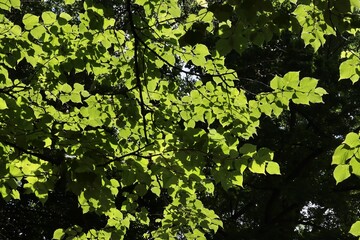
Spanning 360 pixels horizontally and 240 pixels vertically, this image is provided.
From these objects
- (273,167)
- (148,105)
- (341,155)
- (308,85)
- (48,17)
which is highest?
(48,17)

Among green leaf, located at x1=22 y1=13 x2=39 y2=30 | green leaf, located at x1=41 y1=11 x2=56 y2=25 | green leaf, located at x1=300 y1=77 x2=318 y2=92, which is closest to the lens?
green leaf, located at x1=300 y1=77 x2=318 y2=92

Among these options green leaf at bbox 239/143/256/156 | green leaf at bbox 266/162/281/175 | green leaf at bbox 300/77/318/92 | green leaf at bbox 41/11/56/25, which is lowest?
green leaf at bbox 266/162/281/175

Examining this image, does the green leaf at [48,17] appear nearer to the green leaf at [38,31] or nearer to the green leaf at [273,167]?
the green leaf at [38,31]

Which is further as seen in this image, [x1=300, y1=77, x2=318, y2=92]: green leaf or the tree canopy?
[x1=300, y1=77, x2=318, y2=92]: green leaf

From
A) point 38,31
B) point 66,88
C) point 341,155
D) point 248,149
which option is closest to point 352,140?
point 341,155

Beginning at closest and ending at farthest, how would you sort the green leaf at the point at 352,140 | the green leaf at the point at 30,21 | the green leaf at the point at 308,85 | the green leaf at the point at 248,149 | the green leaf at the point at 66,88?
the green leaf at the point at 352,140, the green leaf at the point at 248,149, the green leaf at the point at 308,85, the green leaf at the point at 30,21, the green leaf at the point at 66,88

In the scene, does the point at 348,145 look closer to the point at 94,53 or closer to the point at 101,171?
the point at 101,171

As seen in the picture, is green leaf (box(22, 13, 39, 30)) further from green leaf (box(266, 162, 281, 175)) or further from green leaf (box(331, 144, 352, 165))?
green leaf (box(331, 144, 352, 165))

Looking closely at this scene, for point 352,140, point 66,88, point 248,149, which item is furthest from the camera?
point 66,88

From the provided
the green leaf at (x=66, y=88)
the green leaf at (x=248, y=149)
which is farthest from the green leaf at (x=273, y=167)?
the green leaf at (x=66, y=88)

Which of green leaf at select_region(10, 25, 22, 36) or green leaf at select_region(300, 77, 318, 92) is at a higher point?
green leaf at select_region(10, 25, 22, 36)

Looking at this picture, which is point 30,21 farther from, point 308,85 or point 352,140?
point 352,140

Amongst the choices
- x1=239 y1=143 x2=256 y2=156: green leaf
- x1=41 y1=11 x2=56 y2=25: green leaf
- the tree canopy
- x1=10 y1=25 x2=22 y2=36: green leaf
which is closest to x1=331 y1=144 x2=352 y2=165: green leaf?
the tree canopy

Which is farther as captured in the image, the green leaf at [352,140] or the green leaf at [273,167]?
the green leaf at [273,167]
